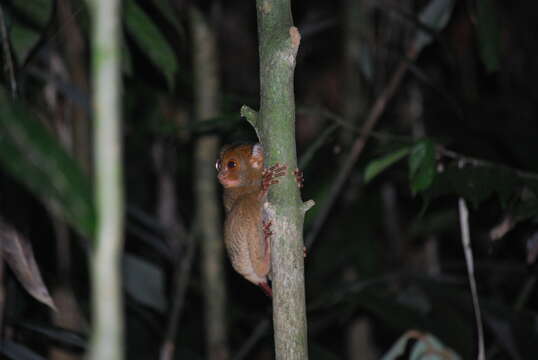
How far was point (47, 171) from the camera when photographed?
664mm

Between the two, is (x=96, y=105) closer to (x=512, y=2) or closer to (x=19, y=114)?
(x=19, y=114)

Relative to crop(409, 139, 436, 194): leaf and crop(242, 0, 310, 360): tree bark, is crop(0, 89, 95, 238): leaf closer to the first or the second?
crop(242, 0, 310, 360): tree bark

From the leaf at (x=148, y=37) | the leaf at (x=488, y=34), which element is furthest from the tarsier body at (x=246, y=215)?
the leaf at (x=488, y=34)

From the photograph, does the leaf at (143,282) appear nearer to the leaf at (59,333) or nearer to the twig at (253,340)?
the twig at (253,340)

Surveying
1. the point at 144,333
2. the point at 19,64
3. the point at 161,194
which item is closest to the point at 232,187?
the point at 19,64

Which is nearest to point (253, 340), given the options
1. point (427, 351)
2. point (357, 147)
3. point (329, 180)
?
point (329, 180)

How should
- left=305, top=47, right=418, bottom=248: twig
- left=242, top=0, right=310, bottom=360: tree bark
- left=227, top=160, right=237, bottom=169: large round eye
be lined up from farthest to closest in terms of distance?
left=305, top=47, right=418, bottom=248: twig, left=227, top=160, right=237, bottom=169: large round eye, left=242, top=0, right=310, bottom=360: tree bark

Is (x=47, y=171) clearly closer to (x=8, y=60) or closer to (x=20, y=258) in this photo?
(x=20, y=258)

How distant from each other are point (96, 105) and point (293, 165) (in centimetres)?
76

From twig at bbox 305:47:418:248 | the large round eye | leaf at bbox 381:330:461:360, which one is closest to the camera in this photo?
leaf at bbox 381:330:461:360

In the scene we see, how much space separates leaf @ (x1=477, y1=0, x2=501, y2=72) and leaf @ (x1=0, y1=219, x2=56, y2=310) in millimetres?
1905

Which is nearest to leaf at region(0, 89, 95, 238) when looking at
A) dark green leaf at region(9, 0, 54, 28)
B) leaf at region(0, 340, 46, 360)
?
leaf at region(0, 340, 46, 360)

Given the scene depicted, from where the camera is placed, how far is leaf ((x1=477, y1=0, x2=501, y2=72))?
8.04 feet

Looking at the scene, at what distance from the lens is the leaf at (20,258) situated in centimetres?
138
